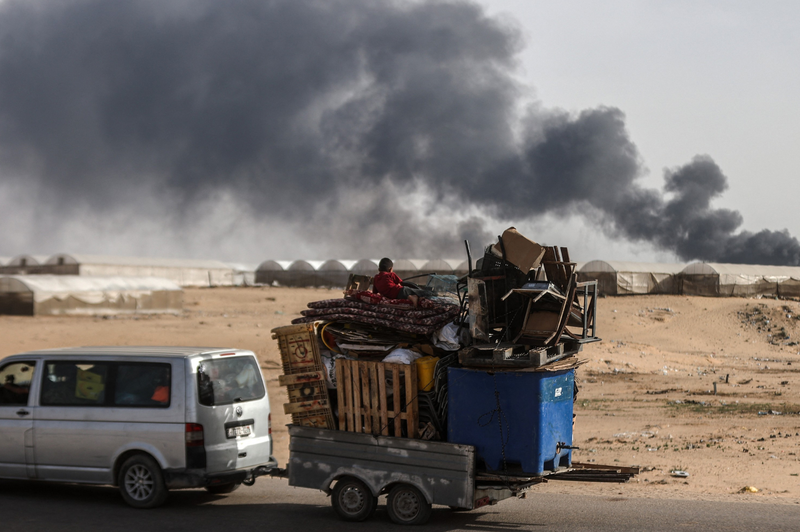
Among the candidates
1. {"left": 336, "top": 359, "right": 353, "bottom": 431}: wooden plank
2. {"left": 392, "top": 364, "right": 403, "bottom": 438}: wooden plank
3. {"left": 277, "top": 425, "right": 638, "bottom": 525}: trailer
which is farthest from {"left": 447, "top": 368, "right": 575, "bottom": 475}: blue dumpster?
{"left": 336, "top": 359, "right": 353, "bottom": 431}: wooden plank

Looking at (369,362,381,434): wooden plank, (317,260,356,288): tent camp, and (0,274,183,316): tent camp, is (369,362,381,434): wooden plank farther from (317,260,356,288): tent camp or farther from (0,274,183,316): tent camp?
(317,260,356,288): tent camp

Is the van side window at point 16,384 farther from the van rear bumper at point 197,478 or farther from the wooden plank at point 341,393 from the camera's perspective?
the wooden plank at point 341,393

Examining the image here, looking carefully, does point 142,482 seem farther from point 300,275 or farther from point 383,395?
point 300,275

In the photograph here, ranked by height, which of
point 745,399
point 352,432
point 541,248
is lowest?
point 745,399

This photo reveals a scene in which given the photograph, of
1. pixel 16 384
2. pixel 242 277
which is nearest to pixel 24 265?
pixel 242 277

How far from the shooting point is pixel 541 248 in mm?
8156

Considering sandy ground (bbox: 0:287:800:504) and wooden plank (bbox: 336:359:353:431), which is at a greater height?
wooden plank (bbox: 336:359:353:431)

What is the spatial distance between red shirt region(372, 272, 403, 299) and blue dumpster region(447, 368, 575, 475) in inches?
52.4

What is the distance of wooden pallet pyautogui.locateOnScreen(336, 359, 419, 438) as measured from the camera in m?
8.24

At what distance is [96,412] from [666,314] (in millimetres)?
41146

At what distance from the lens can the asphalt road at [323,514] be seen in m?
8.21

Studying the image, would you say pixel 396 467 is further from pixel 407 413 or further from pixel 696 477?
pixel 696 477

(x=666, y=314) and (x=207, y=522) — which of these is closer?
(x=207, y=522)

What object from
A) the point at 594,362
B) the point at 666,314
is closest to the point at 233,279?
the point at 666,314
